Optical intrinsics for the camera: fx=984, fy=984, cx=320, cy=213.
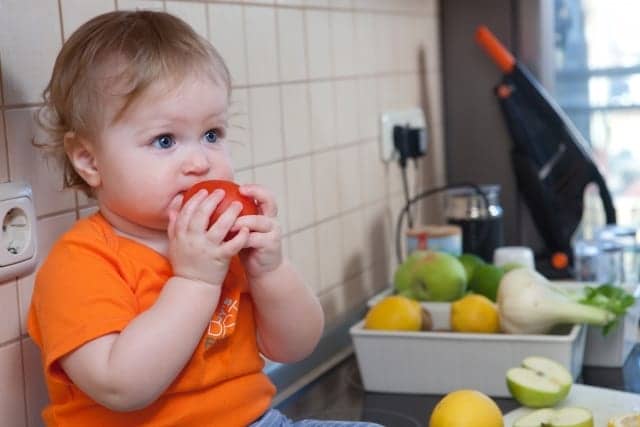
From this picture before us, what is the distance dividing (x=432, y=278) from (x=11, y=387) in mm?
697

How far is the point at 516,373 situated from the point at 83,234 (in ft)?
1.97

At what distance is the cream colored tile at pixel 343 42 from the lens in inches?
63.4

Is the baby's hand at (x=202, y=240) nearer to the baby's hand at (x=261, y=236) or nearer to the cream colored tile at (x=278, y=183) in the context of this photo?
the baby's hand at (x=261, y=236)

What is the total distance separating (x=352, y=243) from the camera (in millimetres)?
1675

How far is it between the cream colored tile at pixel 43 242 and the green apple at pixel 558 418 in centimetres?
56

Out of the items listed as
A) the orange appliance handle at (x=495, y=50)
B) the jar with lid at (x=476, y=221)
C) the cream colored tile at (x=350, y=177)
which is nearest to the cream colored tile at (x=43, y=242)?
the cream colored tile at (x=350, y=177)

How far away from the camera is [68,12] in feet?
3.37

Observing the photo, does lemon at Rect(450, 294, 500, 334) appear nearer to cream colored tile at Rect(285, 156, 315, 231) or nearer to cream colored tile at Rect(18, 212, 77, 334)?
cream colored tile at Rect(285, 156, 315, 231)

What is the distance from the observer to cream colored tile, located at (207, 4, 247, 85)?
→ 1.28m

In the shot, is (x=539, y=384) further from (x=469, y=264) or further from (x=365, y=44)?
(x=365, y=44)

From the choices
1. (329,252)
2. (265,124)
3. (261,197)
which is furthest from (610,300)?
(261,197)

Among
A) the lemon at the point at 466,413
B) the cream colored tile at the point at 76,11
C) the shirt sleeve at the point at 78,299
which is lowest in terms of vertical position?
the lemon at the point at 466,413

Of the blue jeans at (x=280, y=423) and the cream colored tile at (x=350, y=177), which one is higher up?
the cream colored tile at (x=350, y=177)

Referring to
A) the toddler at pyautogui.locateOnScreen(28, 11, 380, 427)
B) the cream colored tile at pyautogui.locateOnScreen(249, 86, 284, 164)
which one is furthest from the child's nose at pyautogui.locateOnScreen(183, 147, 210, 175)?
the cream colored tile at pyautogui.locateOnScreen(249, 86, 284, 164)
